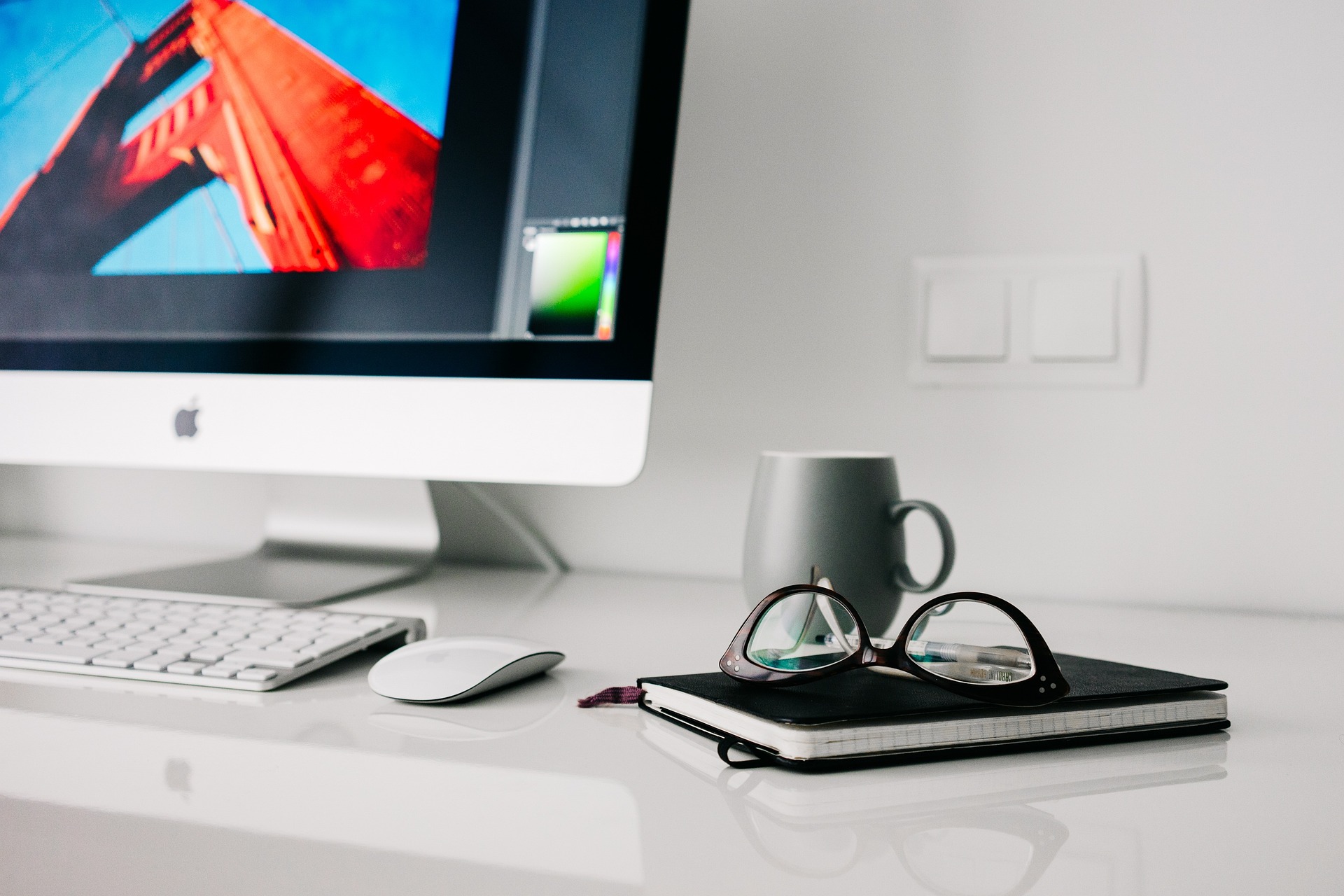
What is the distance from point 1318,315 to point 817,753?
64 centimetres

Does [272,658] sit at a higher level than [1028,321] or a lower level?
lower

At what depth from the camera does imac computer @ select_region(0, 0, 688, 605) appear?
66cm

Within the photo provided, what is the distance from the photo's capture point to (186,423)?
722 mm

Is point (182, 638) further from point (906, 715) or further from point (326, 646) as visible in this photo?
point (906, 715)

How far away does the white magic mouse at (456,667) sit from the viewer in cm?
44

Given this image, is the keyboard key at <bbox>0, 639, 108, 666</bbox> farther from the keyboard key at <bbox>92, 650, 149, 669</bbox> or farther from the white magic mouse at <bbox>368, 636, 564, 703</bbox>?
the white magic mouse at <bbox>368, 636, 564, 703</bbox>

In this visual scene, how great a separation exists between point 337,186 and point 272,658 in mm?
395

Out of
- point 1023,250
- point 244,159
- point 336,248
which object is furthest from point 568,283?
point 1023,250

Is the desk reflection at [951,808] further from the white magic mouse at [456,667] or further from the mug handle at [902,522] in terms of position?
the mug handle at [902,522]

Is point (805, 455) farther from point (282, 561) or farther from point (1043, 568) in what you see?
point (282, 561)

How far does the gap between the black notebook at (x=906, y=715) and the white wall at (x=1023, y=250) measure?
0.39 metres

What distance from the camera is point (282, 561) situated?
824mm

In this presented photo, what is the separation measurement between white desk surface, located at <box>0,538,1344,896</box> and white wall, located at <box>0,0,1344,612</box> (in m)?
0.30

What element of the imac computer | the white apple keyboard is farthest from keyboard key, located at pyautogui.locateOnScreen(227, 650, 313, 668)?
the imac computer
